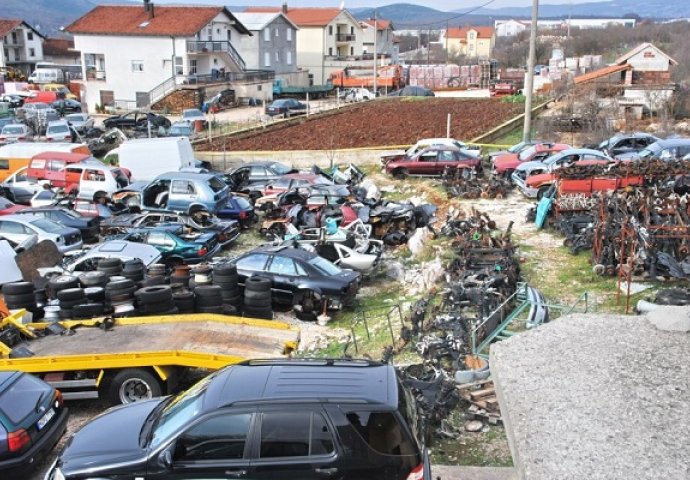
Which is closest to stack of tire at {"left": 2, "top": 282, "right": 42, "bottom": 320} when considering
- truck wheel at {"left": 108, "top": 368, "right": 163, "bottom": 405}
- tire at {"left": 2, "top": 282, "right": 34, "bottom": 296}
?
tire at {"left": 2, "top": 282, "right": 34, "bottom": 296}

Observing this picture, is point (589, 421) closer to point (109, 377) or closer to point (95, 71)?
point (109, 377)

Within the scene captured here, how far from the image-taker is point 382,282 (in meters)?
15.9

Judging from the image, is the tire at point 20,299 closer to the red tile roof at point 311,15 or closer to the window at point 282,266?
the window at point 282,266

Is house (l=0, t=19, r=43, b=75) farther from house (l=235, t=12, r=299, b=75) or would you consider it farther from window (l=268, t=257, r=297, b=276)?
window (l=268, t=257, r=297, b=276)

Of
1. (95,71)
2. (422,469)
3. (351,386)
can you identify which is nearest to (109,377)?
(351,386)

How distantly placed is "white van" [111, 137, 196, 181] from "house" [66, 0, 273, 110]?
78.2 feet

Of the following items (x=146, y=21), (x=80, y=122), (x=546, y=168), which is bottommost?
(x=546, y=168)

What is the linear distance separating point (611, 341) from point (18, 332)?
846 centimetres

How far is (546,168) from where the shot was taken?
2150 centimetres

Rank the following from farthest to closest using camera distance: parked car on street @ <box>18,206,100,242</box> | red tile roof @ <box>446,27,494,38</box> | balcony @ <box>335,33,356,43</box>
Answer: red tile roof @ <box>446,27,494,38</box>
balcony @ <box>335,33,356,43</box>
parked car on street @ <box>18,206,100,242</box>

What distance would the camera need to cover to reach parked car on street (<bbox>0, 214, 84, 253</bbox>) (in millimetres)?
17344

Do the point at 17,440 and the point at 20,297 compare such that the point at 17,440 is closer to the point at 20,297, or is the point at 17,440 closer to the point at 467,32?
the point at 20,297

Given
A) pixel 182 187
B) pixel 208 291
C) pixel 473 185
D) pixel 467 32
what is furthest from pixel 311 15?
pixel 467 32

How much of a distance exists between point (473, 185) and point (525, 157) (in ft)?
8.41
